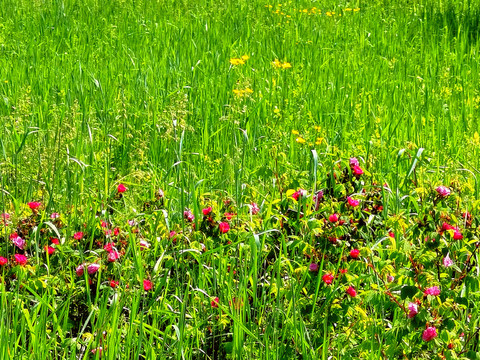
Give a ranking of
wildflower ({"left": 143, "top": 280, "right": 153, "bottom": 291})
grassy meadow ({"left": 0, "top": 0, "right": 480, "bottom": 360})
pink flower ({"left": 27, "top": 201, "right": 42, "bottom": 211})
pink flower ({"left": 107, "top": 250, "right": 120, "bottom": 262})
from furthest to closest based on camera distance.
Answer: pink flower ({"left": 27, "top": 201, "right": 42, "bottom": 211}) → pink flower ({"left": 107, "top": 250, "right": 120, "bottom": 262}) → wildflower ({"left": 143, "top": 280, "right": 153, "bottom": 291}) → grassy meadow ({"left": 0, "top": 0, "right": 480, "bottom": 360})

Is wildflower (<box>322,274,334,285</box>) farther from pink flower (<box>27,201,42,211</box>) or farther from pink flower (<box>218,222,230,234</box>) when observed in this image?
pink flower (<box>27,201,42,211</box>)

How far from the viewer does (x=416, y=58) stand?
17.7 feet

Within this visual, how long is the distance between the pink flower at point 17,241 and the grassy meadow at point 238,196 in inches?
0.9

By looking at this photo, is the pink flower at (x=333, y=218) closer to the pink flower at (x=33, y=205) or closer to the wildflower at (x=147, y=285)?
the wildflower at (x=147, y=285)

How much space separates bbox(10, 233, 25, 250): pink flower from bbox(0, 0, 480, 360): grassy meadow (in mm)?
22

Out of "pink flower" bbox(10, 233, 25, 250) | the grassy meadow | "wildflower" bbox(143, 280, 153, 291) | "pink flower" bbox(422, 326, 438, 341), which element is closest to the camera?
"pink flower" bbox(422, 326, 438, 341)

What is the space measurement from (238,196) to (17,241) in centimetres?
77

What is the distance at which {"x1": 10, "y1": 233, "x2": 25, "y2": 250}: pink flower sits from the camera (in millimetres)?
2393

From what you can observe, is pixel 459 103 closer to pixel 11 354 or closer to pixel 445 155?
pixel 445 155

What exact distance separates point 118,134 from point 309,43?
2431 millimetres

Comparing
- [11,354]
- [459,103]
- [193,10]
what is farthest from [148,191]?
[193,10]

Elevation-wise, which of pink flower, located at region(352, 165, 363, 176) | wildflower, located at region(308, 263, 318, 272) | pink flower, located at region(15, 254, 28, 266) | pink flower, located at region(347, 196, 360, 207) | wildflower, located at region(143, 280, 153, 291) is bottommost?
wildflower, located at region(143, 280, 153, 291)

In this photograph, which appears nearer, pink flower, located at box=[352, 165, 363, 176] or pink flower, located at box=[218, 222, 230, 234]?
pink flower, located at box=[218, 222, 230, 234]

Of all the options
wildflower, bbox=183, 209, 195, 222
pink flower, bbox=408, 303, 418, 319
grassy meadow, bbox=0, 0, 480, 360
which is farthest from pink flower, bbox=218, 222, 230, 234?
pink flower, bbox=408, 303, 418, 319
